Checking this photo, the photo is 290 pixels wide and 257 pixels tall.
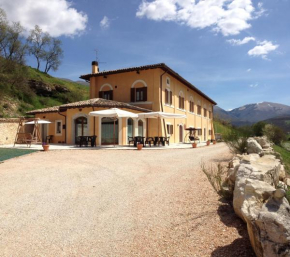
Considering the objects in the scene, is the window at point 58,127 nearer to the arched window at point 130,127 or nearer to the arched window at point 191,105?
the arched window at point 130,127

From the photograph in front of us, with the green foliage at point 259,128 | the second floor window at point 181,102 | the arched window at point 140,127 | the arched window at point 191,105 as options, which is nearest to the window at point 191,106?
the arched window at point 191,105

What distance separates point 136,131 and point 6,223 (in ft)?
49.4

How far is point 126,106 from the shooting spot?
17.5 meters

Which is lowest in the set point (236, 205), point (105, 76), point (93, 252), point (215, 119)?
point (93, 252)

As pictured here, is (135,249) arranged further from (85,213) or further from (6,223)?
(6,223)

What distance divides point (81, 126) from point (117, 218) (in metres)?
14.9

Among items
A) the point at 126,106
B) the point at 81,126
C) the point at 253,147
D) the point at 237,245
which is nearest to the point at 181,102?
the point at 126,106

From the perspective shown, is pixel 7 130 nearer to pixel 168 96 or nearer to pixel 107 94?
pixel 107 94

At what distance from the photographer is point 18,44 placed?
33562 mm

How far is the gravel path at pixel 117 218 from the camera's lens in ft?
9.43

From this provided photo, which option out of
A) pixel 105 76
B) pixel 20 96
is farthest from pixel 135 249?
pixel 20 96

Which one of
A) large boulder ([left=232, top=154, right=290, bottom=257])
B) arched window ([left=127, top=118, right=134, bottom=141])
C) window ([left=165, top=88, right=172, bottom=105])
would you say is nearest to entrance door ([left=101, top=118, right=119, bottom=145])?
arched window ([left=127, top=118, right=134, bottom=141])

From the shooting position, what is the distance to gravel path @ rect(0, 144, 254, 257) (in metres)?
2.87

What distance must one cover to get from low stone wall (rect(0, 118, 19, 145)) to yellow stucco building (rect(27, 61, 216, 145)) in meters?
2.00
